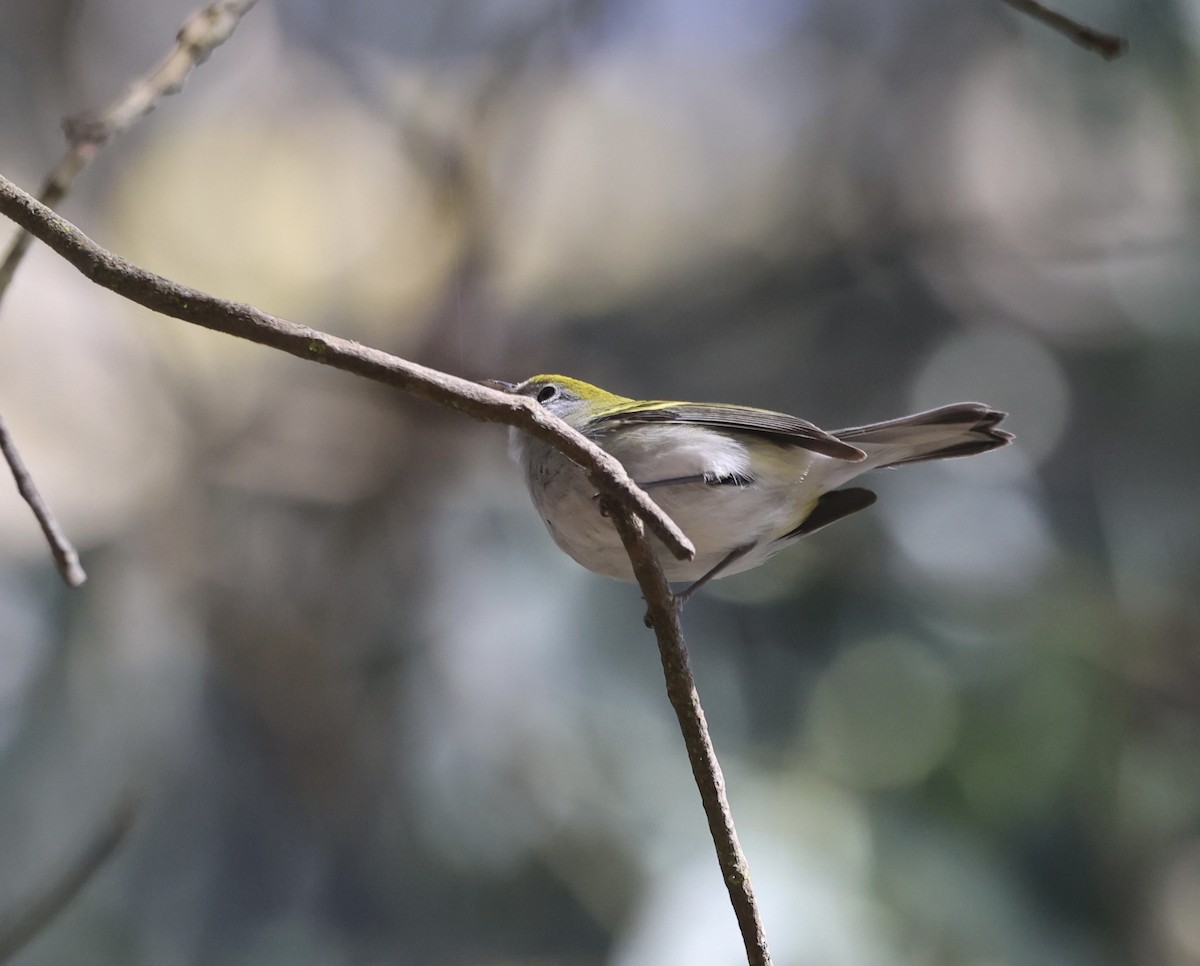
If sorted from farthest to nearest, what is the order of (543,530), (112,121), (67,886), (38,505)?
(543,530) → (67,886) → (112,121) → (38,505)

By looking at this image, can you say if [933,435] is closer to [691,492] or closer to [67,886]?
[691,492]

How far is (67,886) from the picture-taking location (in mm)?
2053

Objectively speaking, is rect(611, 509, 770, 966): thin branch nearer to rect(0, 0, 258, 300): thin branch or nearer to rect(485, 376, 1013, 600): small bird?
rect(485, 376, 1013, 600): small bird

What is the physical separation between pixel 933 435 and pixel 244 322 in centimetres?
98

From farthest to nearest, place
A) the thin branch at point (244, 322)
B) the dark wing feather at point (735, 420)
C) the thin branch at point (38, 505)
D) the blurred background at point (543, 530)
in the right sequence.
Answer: the blurred background at point (543, 530) < the dark wing feather at point (735, 420) < the thin branch at point (38, 505) < the thin branch at point (244, 322)

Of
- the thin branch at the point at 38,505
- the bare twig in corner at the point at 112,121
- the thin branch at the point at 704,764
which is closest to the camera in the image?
the thin branch at the point at 704,764

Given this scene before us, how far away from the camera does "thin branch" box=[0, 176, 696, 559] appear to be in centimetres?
67

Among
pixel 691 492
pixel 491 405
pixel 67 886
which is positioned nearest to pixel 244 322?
pixel 491 405

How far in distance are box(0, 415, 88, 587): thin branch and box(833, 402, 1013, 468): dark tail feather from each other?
0.96m

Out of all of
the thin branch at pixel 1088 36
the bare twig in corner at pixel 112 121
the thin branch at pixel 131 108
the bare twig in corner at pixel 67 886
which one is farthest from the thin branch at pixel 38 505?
the thin branch at pixel 1088 36

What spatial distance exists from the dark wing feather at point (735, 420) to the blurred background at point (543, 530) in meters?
1.34

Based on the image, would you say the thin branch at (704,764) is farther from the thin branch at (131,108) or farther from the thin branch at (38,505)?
the thin branch at (131,108)

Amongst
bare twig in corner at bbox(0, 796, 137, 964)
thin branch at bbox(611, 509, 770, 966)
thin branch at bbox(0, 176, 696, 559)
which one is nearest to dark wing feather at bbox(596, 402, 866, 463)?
thin branch at bbox(611, 509, 770, 966)

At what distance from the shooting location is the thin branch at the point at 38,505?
976 millimetres
